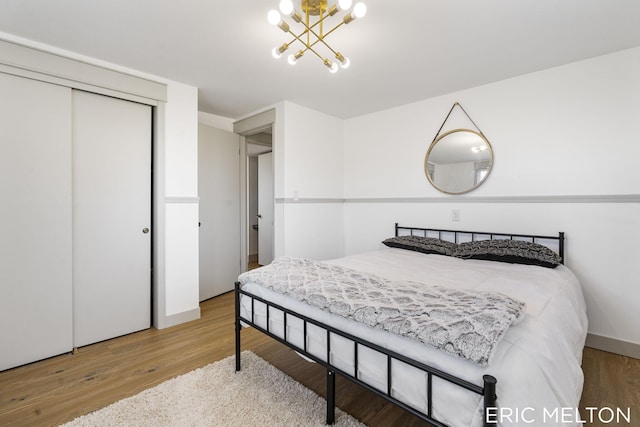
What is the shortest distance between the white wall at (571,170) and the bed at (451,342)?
0.54 meters

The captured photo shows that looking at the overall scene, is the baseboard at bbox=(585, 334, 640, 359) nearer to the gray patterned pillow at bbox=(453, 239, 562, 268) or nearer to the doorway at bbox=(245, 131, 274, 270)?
the gray patterned pillow at bbox=(453, 239, 562, 268)

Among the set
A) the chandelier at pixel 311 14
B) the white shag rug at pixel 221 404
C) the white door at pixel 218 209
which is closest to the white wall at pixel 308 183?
the white door at pixel 218 209

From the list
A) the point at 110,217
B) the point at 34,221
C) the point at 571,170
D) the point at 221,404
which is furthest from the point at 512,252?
the point at 34,221

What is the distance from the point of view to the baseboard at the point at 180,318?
2.77 meters

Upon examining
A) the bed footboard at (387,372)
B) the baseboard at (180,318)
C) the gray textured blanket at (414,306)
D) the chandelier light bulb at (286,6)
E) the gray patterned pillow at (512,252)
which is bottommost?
the baseboard at (180,318)

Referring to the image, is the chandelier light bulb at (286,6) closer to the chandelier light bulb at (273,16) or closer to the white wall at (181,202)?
the chandelier light bulb at (273,16)

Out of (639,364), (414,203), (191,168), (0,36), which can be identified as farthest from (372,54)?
(639,364)

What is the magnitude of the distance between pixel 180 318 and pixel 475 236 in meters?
3.05

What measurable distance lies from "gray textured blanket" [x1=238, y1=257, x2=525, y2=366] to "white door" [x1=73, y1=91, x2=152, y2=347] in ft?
4.94

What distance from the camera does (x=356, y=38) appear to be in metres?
2.10

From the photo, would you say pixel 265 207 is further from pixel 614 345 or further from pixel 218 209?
pixel 614 345

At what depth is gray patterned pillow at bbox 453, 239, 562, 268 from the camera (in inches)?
88.4

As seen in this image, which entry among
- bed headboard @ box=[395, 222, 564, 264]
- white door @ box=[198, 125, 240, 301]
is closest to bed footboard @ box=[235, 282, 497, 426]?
white door @ box=[198, 125, 240, 301]

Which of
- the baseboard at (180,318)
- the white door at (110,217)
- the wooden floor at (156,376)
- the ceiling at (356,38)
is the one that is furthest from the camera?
the baseboard at (180,318)
